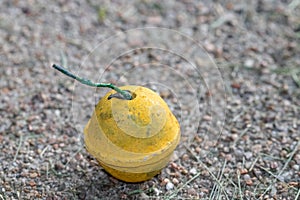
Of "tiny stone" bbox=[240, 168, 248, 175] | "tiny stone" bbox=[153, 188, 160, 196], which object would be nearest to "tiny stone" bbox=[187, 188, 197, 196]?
"tiny stone" bbox=[153, 188, 160, 196]

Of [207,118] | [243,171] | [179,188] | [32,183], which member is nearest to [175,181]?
[179,188]

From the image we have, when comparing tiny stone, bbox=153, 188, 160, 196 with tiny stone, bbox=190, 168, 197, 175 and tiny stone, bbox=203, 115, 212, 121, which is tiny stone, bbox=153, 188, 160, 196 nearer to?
tiny stone, bbox=190, 168, 197, 175

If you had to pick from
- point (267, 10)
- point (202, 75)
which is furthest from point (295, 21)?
point (202, 75)

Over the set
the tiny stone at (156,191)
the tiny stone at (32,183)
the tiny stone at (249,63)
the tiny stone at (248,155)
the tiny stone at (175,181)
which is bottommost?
the tiny stone at (32,183)

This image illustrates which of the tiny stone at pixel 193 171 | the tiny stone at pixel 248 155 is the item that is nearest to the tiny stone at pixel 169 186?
the tiny stone at pixel 193 171

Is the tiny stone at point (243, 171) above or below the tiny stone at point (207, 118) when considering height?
above

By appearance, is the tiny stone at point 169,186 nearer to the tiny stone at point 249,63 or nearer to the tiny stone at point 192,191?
the tiny stone at point 192,191

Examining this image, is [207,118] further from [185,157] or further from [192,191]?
[192,191]

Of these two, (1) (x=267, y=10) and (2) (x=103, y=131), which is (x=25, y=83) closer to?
(2) (x=103, y=131)
